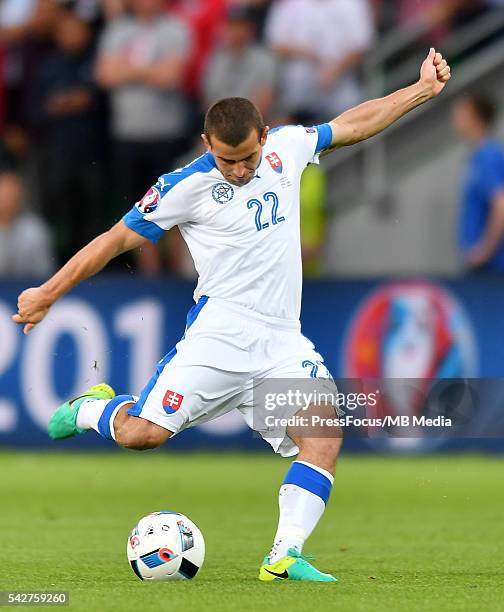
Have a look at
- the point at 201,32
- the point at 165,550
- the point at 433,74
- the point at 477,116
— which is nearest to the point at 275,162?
the point at 433,74

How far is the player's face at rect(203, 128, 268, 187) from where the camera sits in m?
6.68

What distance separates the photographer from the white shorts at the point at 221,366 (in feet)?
23.0

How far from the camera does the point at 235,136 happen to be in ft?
21.7

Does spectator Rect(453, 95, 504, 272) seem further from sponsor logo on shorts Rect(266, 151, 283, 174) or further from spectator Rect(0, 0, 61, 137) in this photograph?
sponsor logo on shorts Rect(266, 151, 283, 174)

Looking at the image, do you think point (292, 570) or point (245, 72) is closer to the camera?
point (292, 570)

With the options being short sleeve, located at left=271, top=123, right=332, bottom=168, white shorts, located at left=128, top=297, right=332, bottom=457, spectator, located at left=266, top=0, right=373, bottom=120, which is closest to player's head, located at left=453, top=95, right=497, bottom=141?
spectator, located at left=266, top=0, right=373, bottom=120

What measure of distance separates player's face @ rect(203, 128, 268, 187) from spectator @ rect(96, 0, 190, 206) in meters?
7.35

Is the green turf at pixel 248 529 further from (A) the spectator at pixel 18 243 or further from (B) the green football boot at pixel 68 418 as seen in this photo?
(A) the spectator at pixel 18 243

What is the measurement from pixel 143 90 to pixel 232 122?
26.1 feet

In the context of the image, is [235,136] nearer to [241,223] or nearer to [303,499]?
[241,223]

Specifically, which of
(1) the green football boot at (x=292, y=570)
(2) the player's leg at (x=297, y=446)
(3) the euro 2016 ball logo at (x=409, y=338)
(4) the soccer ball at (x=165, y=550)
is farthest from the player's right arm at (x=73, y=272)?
(3) the euro 2016 ball logo at (x=409, y=338)

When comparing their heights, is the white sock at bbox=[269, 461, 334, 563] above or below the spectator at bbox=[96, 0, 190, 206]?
below

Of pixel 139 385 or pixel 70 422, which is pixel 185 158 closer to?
pixel 139 385

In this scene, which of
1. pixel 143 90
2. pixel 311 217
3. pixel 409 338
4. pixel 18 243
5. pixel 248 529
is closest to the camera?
pixel 248 529
